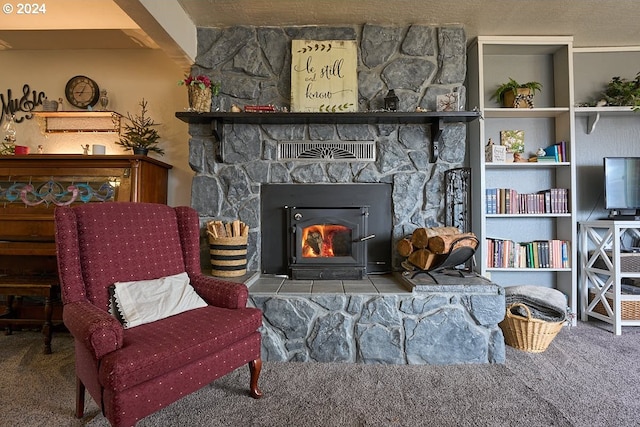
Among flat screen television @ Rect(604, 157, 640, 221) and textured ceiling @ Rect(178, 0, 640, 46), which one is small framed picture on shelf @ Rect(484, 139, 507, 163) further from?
textured ceiling @ Rect(178, 0, 640, 46)

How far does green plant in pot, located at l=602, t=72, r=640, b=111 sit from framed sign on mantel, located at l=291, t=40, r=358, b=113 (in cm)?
229

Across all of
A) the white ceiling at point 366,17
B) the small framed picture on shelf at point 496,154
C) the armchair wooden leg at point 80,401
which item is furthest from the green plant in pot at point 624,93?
the armchair wooden leg at point 80,401

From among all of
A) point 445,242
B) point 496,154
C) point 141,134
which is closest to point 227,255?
point 141,134

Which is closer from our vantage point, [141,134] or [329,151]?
[329,151]

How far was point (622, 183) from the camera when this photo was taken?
2.80 m

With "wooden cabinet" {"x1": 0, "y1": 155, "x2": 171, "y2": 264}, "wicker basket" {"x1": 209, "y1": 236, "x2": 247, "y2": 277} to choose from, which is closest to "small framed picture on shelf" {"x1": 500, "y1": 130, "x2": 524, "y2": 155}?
"wicker basket" {"x1": 209, "y1": 236, "x2": 247, "y2": 277}

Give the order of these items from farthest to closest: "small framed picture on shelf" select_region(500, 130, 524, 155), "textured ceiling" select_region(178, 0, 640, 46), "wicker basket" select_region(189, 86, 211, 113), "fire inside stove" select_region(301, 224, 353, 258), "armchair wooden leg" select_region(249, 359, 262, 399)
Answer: "small framed picture on shelf" select_region(500, 130, 524, 155)
"fire inside stove" select_region(301, 224, 353, 258)
"wicker basket" select_region(189, 86, 211, 113)
"textured ceiling" select_region(178, 0, 640, 46)
"armchair wooden leg" select_region(249, 359, 262, 399)

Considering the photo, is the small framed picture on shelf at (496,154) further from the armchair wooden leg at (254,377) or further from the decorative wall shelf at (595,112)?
the armchair wooden leg at (254,377)

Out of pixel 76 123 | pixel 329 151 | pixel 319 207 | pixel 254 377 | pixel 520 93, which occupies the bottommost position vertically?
pixel 254 377

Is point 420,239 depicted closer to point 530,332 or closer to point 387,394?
point 530,332

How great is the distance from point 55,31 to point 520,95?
13.1 feet

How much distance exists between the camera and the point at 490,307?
7.02ft

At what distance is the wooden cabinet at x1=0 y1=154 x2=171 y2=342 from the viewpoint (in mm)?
2607

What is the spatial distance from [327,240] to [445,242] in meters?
0.91
